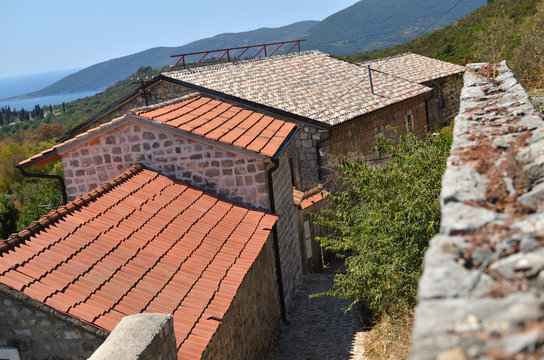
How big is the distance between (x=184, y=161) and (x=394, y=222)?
3.87 m

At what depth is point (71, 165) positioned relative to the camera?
10.1 m

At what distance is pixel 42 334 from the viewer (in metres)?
5.04

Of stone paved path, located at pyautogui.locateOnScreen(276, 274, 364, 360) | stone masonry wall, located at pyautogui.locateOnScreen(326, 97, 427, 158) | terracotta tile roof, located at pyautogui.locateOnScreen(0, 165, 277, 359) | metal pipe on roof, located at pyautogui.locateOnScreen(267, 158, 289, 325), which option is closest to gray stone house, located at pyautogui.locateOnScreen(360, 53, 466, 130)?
stone masonry wall, located at pyautogui.locateOnScreen(326, 97, 427, 158)

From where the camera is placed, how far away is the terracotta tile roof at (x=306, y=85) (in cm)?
1730

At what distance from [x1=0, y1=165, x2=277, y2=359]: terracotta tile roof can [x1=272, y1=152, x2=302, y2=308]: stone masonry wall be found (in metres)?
1.43

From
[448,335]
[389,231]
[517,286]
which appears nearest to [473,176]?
[517,286]

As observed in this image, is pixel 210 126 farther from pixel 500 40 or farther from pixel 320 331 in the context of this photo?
pixel 500 40

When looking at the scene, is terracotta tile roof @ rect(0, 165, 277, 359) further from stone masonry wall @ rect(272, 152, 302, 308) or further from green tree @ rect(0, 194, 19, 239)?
green tree @ rect(0, 194, 19, 239)

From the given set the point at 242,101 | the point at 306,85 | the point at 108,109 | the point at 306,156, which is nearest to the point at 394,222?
the point at 306,156

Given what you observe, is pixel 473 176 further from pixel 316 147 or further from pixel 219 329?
pixel 316 147

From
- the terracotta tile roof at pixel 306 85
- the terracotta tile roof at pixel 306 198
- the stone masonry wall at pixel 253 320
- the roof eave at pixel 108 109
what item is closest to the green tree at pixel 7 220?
the roof eave at pixel 108 109

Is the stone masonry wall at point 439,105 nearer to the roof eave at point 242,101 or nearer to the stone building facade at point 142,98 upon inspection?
the roof eave at point 242,101

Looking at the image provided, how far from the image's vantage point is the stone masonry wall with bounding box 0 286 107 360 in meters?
4.98

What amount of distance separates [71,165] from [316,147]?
26.2 feet
